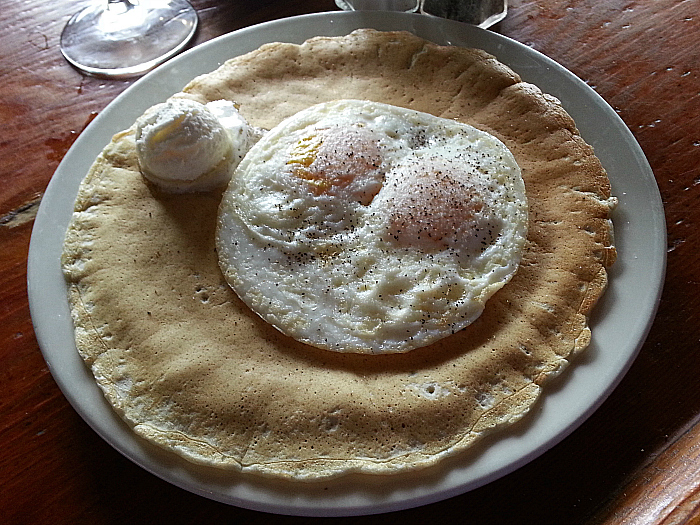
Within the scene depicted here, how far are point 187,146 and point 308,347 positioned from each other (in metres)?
0.76

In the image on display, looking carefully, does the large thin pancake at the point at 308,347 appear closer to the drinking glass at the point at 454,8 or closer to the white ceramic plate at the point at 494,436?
the white ceramic plate at the point at 494,436

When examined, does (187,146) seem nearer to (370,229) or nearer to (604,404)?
(370,229)

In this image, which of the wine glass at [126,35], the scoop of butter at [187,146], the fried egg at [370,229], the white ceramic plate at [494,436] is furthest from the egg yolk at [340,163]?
the wine glass at [126,35]

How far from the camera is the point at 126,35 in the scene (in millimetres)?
2875

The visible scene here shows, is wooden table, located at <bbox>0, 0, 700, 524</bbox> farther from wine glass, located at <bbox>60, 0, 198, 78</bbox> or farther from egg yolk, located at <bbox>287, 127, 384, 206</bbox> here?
egg yolk, located at <bbox>287, 127, 384, 206</bbox>

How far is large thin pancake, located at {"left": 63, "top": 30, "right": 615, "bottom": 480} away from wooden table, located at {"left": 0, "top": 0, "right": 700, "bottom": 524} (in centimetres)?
18

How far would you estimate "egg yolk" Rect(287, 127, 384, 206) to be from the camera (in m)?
1.94

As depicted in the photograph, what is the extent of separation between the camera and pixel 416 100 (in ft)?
7.48

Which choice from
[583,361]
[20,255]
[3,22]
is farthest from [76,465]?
[3,22]

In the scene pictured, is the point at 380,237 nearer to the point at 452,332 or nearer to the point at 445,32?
the point at 452,332

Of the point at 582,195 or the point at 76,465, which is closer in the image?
the point at 76,465

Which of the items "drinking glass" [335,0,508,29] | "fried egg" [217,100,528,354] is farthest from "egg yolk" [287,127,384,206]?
"drinking glass" [335,0,508,29]

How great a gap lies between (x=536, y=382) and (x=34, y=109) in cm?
229

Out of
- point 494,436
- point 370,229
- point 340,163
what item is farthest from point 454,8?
point 494,436
